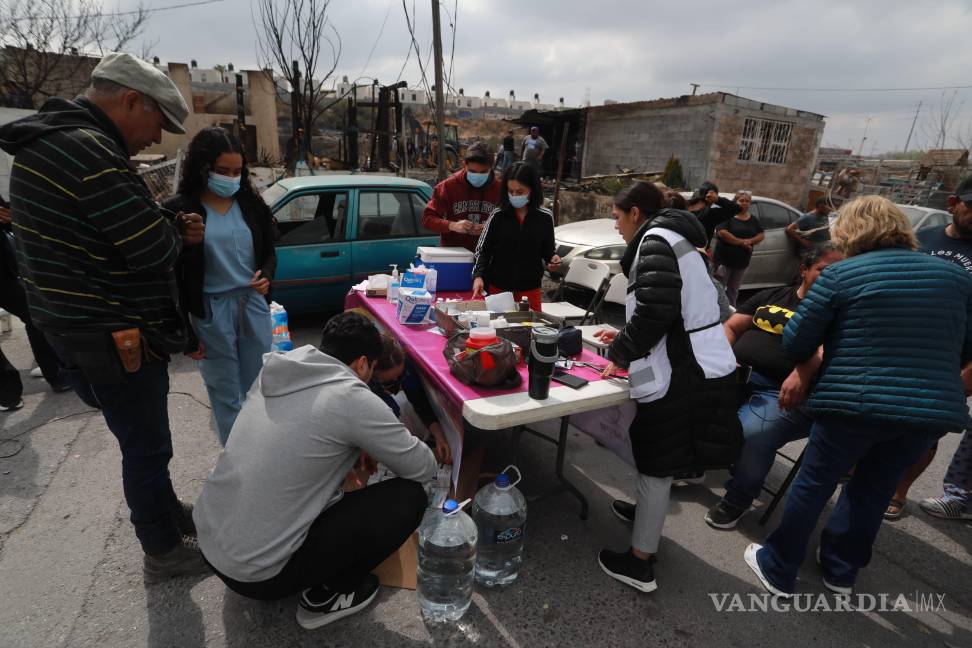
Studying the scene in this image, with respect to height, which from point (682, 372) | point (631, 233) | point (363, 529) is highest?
point (631, 233)

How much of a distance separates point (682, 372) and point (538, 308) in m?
1.55

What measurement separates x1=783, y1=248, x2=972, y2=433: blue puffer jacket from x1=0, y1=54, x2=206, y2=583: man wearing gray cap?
2.58 m

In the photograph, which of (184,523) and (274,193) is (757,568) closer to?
(184,523)

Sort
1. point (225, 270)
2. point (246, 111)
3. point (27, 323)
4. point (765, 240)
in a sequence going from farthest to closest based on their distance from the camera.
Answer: point (246, 111)
point (765, 240)
point (27, 323)
point (225, 270)

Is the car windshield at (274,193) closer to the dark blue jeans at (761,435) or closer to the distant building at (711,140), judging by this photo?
the dark blue jeans at (761,435)

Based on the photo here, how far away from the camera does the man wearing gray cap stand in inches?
61.5

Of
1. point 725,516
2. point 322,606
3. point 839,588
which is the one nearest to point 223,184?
point 322,606

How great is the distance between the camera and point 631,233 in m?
2.18

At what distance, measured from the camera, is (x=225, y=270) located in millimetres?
2473

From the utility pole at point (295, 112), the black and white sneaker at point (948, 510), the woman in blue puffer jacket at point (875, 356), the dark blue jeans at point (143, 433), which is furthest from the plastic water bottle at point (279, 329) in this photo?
the utility pole at point (295, 112)

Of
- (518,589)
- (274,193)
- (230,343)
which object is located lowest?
(518,589)

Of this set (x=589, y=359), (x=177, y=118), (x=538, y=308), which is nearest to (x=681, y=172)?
(x=538, y=308)

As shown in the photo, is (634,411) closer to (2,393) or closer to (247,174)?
(247,174)

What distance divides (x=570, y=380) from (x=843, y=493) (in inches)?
54.4
